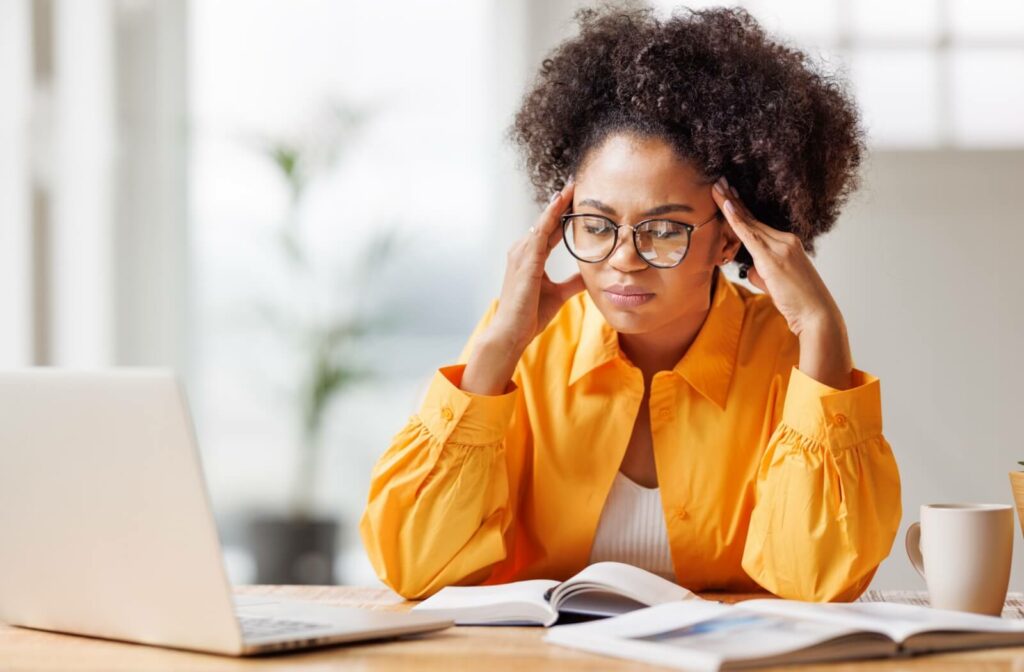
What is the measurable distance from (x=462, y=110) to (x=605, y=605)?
246 centimetres

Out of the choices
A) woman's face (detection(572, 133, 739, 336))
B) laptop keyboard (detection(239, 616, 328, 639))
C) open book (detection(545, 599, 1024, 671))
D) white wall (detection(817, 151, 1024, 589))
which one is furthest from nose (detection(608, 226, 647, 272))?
white wall (detection(817, 151, 1024, 589))

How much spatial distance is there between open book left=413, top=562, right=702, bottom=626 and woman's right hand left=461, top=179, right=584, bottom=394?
40cm

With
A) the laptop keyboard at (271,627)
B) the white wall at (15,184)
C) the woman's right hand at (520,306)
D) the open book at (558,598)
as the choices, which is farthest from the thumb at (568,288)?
the white wall at (15,184)

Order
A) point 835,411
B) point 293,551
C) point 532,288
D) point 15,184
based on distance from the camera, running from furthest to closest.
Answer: point 293,551
point 15,184
point 532,288
point 835,411

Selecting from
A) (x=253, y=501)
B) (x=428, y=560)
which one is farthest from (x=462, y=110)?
(x=428, y=560)

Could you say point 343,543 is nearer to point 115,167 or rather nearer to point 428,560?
point 115,167

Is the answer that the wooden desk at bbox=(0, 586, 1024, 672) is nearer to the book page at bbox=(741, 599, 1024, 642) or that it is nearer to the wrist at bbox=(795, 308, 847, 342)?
the book page at bbox=(741, 599, 1024, 642)

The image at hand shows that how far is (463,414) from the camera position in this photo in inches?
63.6

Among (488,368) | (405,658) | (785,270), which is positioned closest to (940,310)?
(785,270)

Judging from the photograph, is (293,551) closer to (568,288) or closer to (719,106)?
(568,288)

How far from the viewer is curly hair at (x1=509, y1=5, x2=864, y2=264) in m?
1.65

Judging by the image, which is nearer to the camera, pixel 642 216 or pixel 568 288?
pixel 642 216

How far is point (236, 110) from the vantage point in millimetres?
3523

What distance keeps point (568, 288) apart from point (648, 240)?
20 centimetres
